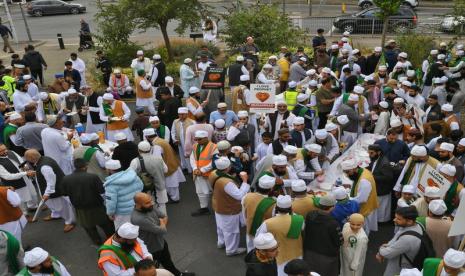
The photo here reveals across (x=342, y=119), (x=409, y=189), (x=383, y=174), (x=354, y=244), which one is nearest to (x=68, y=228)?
(x=354, y=244)

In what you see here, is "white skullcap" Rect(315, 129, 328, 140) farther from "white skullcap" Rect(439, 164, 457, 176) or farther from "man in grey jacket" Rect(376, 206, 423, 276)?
"man in grey jacket" Rect(376, 206, 423, 276)

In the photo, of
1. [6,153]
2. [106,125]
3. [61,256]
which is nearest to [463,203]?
[61,256]

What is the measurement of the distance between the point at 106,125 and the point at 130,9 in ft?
27.3

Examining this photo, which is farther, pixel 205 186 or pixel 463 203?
pixel 205 186

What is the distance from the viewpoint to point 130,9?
1739cm

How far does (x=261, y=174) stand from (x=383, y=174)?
6.32 feet

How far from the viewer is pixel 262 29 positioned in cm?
1800

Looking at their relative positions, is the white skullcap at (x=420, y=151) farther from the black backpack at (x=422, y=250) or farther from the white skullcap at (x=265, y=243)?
the white skullcap at (x=265, y=243)

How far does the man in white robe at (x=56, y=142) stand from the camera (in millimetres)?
8680

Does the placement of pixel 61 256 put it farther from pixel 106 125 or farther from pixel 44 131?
pixel 106 125

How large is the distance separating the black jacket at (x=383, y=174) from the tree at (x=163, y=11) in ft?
38.4

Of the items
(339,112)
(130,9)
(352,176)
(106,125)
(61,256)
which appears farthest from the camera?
(130,9)

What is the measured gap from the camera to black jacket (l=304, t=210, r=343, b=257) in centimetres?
554

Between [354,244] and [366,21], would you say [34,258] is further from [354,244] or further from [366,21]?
[366,21]
